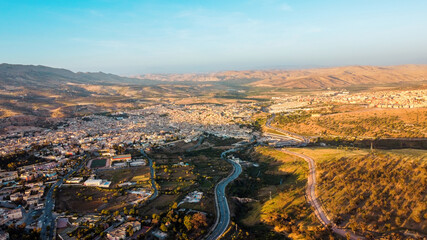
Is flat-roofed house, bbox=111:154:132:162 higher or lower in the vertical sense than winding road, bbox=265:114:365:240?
→ lower

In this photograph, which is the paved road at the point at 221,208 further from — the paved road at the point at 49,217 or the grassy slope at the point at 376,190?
the paved road at the point at 49,217

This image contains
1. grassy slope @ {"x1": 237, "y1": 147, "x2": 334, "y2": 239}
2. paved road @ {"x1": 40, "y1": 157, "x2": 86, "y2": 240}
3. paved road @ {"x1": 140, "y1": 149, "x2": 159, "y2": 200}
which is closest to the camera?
grassy slope @ {"x1": 237, "y1": 147, "x2": 334, "y2": 239}

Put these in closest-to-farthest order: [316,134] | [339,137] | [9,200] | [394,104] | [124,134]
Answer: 1. [9,200]
2. [339,137]
3. [316,134]
4. [124,134]
5. [394,104]

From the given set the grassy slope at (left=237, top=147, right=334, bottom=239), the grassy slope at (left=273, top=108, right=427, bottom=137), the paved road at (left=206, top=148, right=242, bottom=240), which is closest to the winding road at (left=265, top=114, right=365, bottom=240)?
the grassy slope at (left=237, top=147, right=334, bottom=239)

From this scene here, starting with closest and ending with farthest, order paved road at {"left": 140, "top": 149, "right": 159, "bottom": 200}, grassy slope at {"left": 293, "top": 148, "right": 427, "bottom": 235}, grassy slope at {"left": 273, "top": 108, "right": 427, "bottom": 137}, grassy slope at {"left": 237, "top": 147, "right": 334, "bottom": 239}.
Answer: grassy slope at {"left": 293, "top": 148, "right": 427, "bottom": 235} < grassy slope at {"left": 237, "top": 147, "right": 334, "bottom": 239} < paved road at {"left": 140, "top": 149, "right": 159, "bottom": 200} < grassy slope at {"left": 273, "top": 108, "right": 427, "bottom": 137}

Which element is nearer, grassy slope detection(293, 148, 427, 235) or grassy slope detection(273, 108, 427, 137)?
grassy slope detection(293, 148, 427, 235)

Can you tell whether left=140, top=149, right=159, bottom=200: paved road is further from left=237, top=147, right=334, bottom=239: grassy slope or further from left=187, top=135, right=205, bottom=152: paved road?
left=237, top=147, right=334, bottom=239: grassy slope

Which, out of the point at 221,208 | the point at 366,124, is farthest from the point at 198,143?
the point at 366,124

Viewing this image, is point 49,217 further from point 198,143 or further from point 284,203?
point 198,143

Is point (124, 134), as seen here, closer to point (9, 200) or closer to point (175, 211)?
point (9, 200)

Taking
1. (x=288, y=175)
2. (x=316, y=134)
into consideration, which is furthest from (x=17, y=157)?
(x=316, y=134)

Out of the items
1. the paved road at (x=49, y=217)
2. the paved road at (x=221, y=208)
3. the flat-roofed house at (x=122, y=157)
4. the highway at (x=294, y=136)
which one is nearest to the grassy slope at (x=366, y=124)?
the highway at (x=294, y=136)
